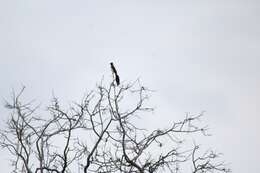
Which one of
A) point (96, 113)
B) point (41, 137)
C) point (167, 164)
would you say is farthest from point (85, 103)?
point (167, 164)

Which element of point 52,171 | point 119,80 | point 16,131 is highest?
point 119,80

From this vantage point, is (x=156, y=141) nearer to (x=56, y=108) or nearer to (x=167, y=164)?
(x=167, y=164)

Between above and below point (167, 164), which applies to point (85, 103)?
above

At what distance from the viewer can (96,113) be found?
557 inches

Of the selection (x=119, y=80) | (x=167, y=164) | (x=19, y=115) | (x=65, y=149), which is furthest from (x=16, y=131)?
(x=167, y=164)

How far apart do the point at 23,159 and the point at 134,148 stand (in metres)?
2.36

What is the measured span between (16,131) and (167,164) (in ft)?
11.0

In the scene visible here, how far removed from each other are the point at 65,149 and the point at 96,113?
3.52 ft

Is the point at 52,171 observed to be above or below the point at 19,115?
below

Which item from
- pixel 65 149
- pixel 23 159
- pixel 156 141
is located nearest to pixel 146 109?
pixel 156 141

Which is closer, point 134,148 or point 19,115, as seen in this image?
point 134,148

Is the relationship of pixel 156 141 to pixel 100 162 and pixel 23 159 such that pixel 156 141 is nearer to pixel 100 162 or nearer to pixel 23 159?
pixel 100 162

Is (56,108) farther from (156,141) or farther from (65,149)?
(156,141)

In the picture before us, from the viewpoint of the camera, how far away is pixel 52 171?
13547 mm
